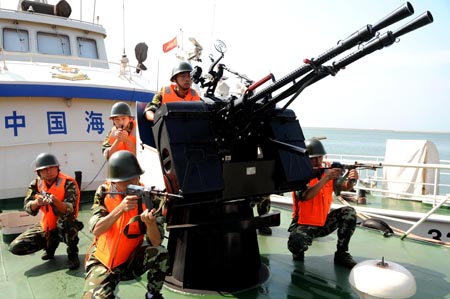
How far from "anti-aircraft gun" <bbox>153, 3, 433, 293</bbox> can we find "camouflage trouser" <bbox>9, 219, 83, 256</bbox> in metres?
1.16

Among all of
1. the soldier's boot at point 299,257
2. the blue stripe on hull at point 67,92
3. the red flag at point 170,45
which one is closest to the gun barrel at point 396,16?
the soldier's boot at point 299,257

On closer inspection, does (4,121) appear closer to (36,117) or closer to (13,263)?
(36,117)

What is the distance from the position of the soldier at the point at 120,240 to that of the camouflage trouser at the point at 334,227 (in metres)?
1.57

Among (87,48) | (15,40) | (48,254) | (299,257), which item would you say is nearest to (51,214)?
(48,254)

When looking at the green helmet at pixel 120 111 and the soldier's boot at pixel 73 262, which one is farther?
the green helmet at pixel 120 111

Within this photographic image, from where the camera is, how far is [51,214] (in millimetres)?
4027

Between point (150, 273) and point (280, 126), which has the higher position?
point (280, 126)

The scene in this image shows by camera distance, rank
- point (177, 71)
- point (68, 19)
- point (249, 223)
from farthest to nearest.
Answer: point (68, 19) < point (177, 71) < point (249, 223)

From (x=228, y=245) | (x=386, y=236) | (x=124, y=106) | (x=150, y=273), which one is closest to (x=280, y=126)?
(x=228, y=245)

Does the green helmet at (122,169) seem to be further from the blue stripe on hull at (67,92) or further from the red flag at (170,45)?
the red flag at (170,45)

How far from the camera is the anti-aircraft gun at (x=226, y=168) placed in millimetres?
2758

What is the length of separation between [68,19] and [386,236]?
8638 millimetres

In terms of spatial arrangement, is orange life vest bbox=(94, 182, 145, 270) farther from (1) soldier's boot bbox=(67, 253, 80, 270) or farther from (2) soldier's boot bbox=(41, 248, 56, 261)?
(2) soldier's boot bbox=(41, 248, 56, 261)

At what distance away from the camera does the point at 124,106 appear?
4.71 meters
